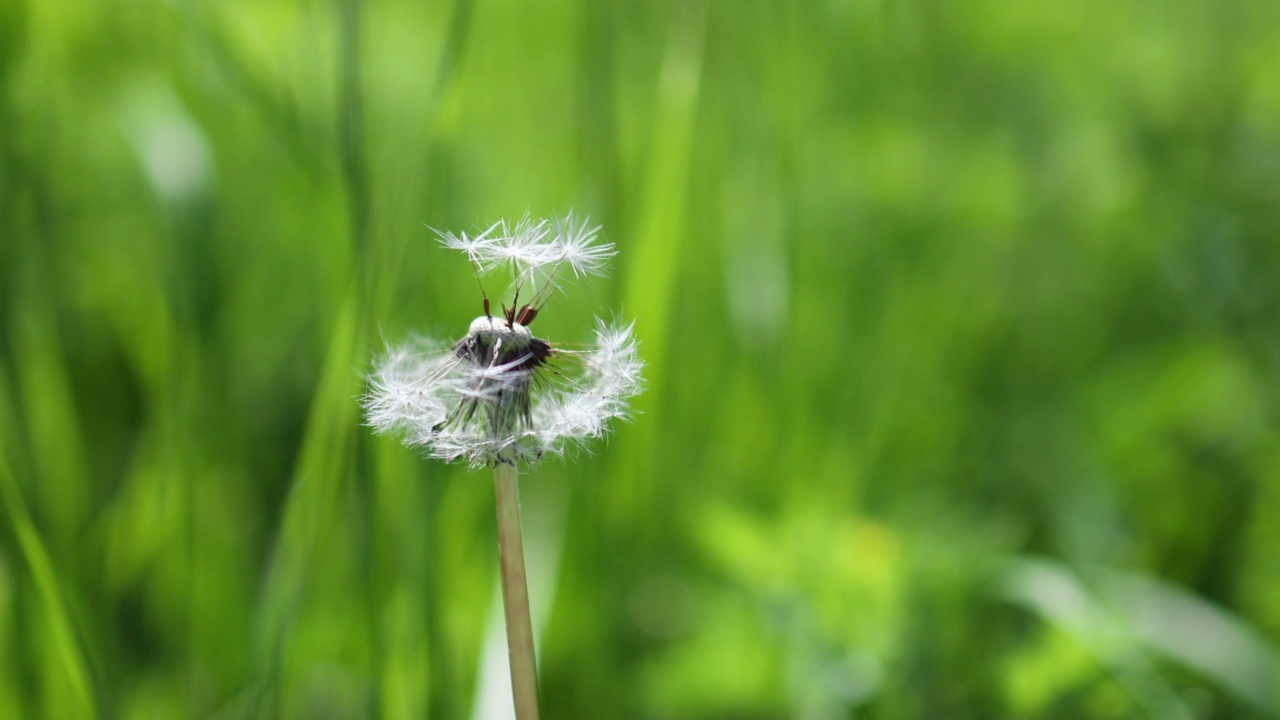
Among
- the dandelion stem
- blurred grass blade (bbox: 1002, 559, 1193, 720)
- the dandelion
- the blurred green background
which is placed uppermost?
the blurred green background

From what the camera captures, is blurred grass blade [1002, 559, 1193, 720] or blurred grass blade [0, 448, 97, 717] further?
blurred grass blade [1002, 559, 1193, 720]

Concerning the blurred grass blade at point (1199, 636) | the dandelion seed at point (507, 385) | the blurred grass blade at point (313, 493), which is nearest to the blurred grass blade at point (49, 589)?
the blurred grass blade at point (313, 493)

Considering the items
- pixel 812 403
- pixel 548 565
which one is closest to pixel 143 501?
pixel 548 565

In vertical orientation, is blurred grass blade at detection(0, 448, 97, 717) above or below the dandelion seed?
above

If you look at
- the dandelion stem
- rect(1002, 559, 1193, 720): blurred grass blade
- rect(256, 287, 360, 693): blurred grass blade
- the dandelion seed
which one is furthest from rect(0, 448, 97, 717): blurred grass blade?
rect(1002, 559, 1193, 720): blurred grass blade

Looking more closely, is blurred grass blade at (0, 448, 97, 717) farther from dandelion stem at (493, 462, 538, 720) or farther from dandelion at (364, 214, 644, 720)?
dandelion stem at (493, 462, 538, 720)

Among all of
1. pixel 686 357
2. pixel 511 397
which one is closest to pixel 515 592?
pixel 511 397

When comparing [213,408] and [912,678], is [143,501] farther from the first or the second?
[912,678]

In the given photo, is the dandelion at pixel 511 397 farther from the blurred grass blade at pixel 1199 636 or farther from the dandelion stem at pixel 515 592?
the blurred grass blade at pixel 1199 636
